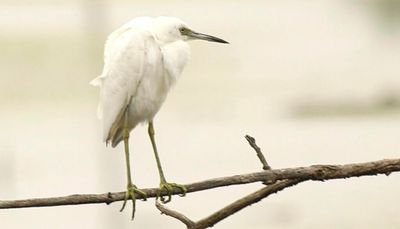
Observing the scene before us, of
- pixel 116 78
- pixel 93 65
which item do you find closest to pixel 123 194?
pixel 116 78

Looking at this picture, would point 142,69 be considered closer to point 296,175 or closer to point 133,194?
point 133,194

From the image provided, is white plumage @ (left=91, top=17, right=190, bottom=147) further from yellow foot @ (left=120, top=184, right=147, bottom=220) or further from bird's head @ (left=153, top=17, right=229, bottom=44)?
yellow foot @ (left=120, top=184, right=147, bottom=220)

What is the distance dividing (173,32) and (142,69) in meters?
0.07

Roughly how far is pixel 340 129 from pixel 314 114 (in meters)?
0.12

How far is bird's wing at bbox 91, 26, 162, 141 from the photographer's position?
1481 mm

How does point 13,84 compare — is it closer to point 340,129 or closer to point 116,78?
point 340,129

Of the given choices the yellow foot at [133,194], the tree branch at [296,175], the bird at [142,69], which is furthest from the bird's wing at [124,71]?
the tree branch at [296,175]

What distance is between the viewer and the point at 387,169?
1090 mm

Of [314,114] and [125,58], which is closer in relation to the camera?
[125,58]

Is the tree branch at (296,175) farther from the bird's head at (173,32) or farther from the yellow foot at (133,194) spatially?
the bird's head at (173,32)

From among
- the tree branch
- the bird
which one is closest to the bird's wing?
the bird

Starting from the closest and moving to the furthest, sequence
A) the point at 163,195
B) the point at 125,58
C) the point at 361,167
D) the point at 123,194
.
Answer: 1. the point at 361,167
2. the point at 123,194
3. the point at 163,195
4. the point at 125,58

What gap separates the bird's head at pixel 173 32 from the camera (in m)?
1.49

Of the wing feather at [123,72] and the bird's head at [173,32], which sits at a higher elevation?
the bird's head at [173,32]
